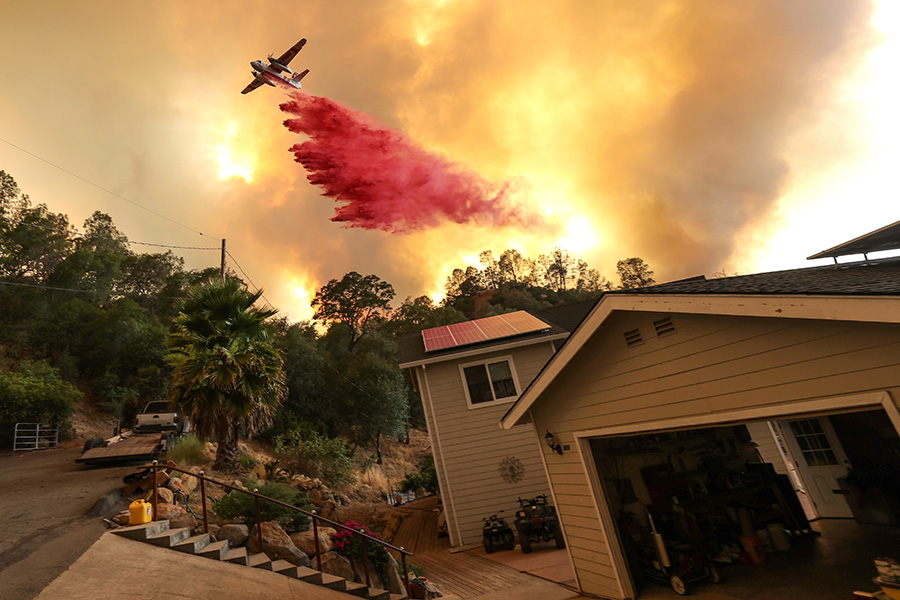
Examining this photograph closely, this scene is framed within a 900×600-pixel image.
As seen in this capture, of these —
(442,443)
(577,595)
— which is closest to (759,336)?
(577,595)

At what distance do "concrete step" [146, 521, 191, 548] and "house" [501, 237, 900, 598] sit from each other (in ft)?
20.4

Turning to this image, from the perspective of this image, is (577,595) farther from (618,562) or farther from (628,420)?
(628,420)

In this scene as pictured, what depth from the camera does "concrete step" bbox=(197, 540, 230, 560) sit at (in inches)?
279

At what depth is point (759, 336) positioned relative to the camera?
4.92m

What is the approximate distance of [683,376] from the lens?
5668 millimetres

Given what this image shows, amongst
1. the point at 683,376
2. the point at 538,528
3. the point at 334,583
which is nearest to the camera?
the point at 683,376

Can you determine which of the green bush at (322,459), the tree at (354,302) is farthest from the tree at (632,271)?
the green bush at (322,459)

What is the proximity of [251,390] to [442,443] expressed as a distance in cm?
642

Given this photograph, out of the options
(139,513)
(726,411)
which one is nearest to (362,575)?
(139,513)

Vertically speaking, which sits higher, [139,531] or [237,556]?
[139,531]

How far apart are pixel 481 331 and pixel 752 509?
981 centimetres

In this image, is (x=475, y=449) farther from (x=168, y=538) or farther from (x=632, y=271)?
(x=632, y=271)

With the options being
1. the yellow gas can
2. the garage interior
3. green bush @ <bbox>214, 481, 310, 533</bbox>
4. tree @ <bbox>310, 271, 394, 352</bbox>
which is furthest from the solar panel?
tree @ <bbox>310, 271, 394, 352</bbox>

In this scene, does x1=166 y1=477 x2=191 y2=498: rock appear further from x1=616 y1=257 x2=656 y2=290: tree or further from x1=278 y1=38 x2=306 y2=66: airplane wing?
x1=616 y1=257 x2=656 y2=290: tree
